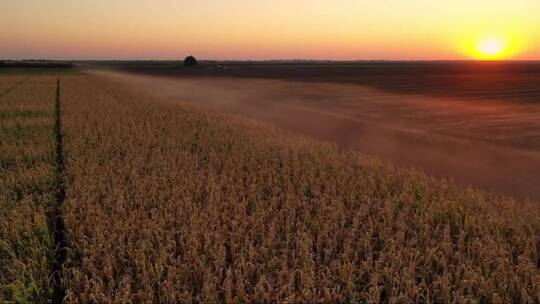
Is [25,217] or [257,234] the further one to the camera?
[25,217]

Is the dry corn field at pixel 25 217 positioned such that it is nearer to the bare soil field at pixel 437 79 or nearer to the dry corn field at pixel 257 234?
the dry corn field at pixel 257 234

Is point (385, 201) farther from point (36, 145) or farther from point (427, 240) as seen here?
point (36, 145)

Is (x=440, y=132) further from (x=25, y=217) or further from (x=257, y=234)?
(x=25, y=217)

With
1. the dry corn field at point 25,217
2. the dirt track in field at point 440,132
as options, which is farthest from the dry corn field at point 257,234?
the dirt track in field at point 440,132

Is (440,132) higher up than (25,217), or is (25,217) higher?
(440,132)

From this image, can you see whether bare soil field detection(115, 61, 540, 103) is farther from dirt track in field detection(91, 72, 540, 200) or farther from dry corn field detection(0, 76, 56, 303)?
dry corn field detection(0, 76, 56, 303)

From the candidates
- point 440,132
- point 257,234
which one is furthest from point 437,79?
point 257,234
